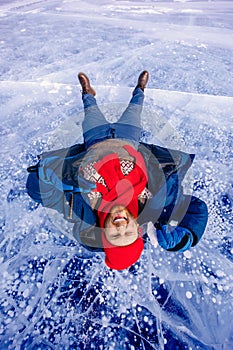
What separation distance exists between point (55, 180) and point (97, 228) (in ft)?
0.96

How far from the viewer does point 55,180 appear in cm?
117

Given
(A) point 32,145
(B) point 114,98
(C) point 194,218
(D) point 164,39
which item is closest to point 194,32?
(D) point 164,39

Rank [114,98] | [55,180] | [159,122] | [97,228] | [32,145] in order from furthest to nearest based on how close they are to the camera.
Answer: [114,98] → [159,122] → [32,145] → [55,180] → [97,228]

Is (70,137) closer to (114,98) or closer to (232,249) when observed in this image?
(114,98)

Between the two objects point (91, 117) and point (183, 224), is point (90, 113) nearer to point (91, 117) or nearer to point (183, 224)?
point (91, 117)

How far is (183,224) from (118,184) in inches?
11.9

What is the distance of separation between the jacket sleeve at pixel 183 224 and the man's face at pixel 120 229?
17 centimetres

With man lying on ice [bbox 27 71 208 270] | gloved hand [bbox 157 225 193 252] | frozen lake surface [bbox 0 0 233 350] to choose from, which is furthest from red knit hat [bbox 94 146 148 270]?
frozen lake surface [bbox 0 0 233 350]

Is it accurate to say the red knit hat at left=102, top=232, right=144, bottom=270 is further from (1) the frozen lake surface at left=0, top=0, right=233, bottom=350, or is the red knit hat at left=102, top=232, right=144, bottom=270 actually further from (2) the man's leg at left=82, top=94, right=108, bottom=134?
(2) the man's leg at left=82, top=94, right=108, bottom=134

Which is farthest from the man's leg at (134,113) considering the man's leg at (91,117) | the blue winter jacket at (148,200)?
the blue winter jacket at (148,200)

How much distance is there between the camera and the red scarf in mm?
1012

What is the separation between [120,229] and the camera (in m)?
0.90

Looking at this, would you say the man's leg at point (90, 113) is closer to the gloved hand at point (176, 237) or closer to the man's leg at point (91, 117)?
the man's leg at point (91, 117)

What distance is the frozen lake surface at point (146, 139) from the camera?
1.06 m
